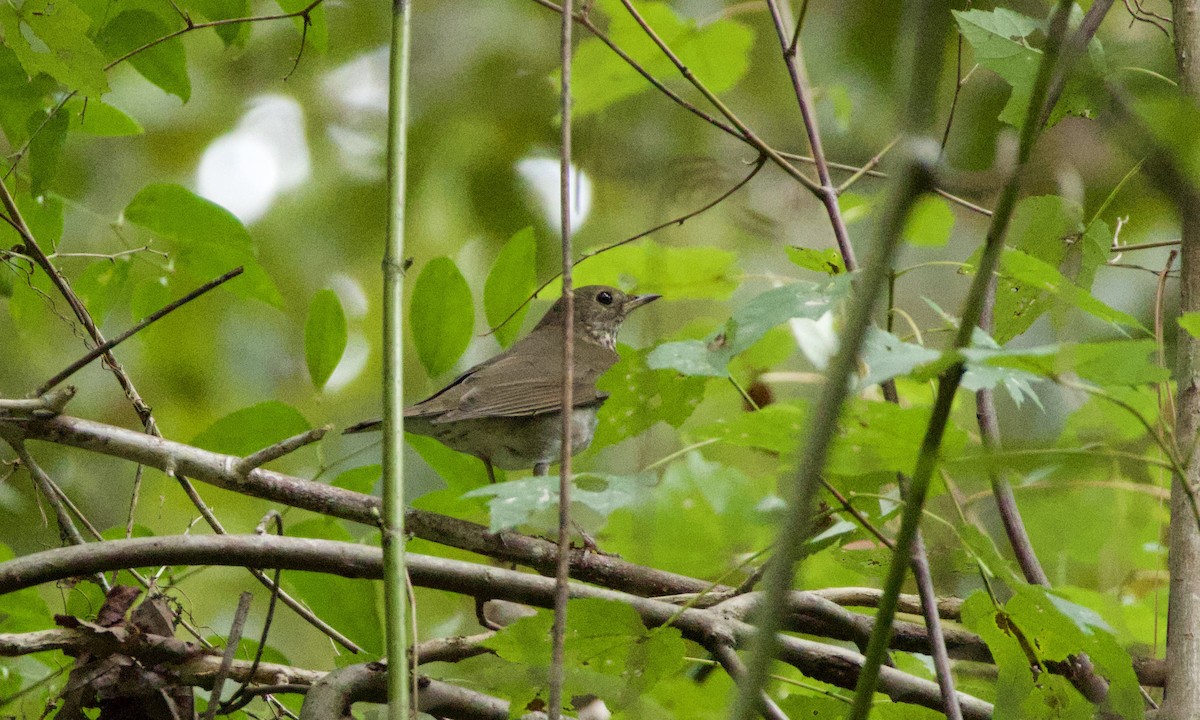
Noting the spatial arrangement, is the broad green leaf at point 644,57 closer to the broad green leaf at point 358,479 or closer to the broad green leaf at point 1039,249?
the broad green leaf at point 1039,249

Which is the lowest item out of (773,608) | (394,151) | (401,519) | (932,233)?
(773,608)

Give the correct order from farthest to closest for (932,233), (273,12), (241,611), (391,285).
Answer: (273,12), (932,233), (241,611), (391,285)

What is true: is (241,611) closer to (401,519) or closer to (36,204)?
(401,519)

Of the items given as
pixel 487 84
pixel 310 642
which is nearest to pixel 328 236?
pixel 487 84

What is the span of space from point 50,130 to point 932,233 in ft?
6.90

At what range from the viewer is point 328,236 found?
19.1 feet

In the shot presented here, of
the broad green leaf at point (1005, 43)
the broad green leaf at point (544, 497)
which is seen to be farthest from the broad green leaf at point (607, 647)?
the broad green leaf at point (1005, 43)

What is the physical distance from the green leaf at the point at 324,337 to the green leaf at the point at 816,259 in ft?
3.41

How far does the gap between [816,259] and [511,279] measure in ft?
2.65

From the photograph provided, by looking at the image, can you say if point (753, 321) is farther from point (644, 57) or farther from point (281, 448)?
point (644, 57)

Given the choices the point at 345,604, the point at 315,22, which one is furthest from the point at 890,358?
the point at 315,22

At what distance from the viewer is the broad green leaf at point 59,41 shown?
188 cm

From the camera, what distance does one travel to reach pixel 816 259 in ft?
6.26

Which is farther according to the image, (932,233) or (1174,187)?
(932,233)
